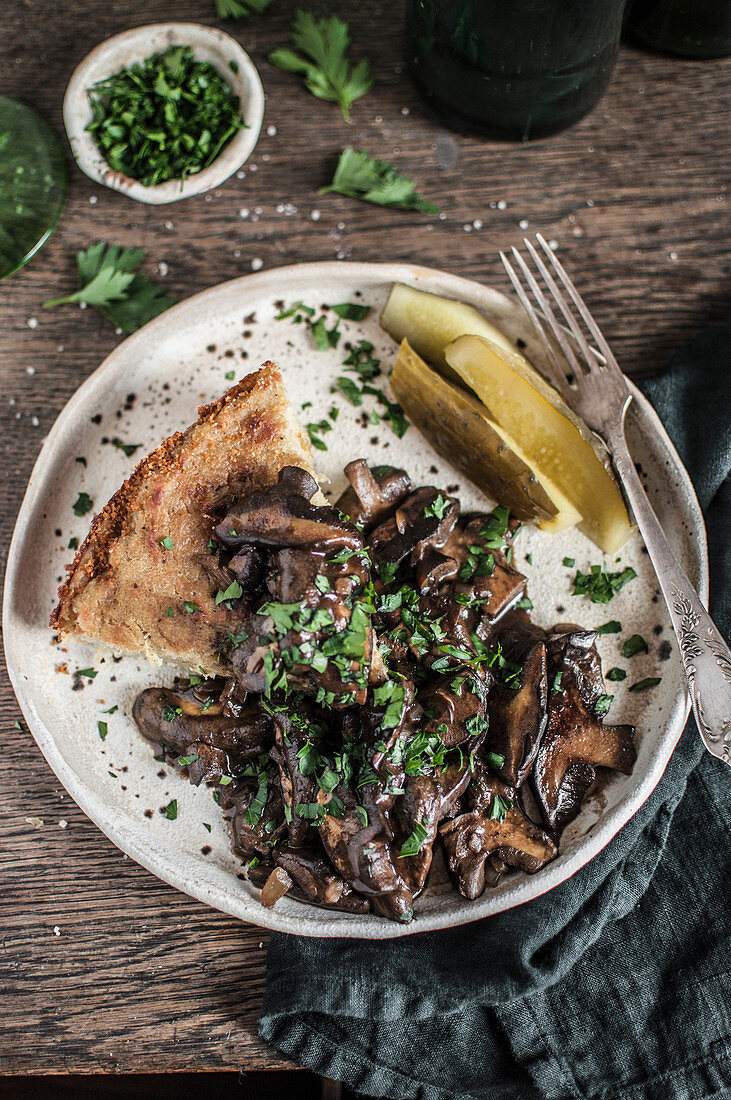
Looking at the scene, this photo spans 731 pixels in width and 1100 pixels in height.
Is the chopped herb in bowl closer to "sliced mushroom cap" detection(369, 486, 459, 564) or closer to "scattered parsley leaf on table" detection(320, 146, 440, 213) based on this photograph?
"scattered parsley leaf on table" detection(320, 146, 440, 213)

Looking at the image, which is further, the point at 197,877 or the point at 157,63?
the point at 157,63

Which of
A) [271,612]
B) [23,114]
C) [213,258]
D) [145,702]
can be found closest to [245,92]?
[213,258]

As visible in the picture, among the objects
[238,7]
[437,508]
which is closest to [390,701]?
[437,508]

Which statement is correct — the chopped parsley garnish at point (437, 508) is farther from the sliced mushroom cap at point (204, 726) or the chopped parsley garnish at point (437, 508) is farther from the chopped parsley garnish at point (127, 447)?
the chopped parsley garnish at point (127, 447)

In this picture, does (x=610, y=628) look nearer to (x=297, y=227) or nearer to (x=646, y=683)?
(x=646, y=683)

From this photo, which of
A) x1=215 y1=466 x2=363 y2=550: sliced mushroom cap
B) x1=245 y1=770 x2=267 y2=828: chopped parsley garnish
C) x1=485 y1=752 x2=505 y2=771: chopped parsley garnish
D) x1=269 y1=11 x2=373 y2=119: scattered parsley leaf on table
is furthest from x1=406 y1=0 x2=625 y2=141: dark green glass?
x1=245 y1=770 x2=267 y2=828: chopped parsley garnish

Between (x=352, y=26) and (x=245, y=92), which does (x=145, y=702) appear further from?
(x=352, y=26)
